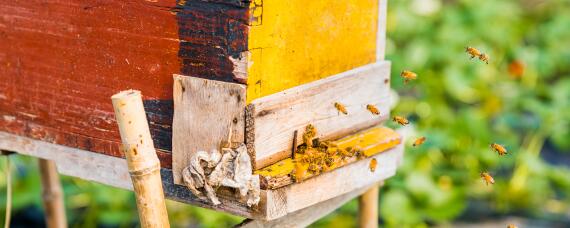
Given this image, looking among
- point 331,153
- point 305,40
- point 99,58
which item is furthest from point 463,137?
point 99,58

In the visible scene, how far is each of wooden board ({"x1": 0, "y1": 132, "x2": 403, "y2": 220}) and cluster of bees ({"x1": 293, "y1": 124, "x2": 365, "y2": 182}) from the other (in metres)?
0.05

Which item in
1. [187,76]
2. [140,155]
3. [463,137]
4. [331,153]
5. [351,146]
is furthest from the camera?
[463,137]

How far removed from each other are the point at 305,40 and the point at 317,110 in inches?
9.4

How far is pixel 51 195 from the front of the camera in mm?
4051

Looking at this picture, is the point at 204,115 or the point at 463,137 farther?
the point at 463,137

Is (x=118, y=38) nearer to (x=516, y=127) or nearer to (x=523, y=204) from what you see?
(x=523, y=204)

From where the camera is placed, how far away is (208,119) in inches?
99.0

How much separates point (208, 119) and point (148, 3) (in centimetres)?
39

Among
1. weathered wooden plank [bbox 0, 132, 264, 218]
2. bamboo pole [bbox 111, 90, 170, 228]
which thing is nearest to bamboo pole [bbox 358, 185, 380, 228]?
weathered wooden plank [bbox 0, 132, 264, 218]

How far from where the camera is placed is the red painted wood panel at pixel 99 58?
2.48 m

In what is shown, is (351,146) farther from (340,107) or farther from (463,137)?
(463,137)

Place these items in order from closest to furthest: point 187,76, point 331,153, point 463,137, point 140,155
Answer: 1. point 140,155
2. point 187,76
3. point 331,153
4. point 463,137

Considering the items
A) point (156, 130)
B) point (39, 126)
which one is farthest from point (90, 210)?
point (156, 130)

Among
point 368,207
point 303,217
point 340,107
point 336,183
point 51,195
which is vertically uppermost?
point 340,107
